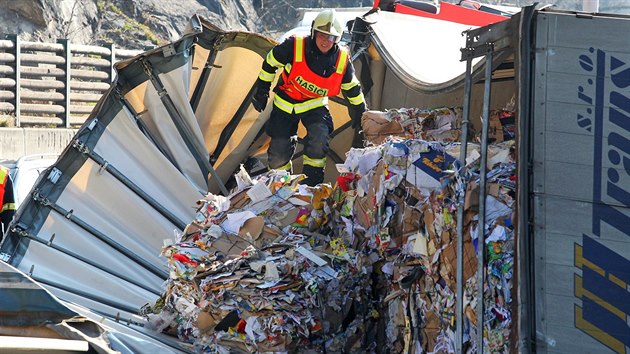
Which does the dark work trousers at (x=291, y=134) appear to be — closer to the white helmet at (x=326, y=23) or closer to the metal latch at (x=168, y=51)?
the white helmet at (x=326, y=23)

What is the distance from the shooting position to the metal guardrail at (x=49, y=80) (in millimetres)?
17328

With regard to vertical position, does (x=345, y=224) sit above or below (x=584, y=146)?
below

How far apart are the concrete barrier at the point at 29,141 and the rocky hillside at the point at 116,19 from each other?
4.94 m

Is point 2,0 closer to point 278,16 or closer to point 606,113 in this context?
point 278,16

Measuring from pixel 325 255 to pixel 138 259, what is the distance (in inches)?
76.0

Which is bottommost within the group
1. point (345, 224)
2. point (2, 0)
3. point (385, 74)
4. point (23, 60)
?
point (345, 224)

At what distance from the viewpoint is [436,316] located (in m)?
4.99

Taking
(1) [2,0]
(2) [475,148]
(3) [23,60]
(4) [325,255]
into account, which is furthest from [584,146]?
(1) [2,0]

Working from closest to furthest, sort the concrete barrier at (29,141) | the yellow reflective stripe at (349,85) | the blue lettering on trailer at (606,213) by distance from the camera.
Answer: the blue lettering on trailer at (606,213), the yellow reflective stripe at (349,85), the concrete barrier at (29,141)

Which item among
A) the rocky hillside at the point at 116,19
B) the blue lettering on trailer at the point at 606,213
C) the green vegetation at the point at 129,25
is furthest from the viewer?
the green vegetation at the point at 129,25

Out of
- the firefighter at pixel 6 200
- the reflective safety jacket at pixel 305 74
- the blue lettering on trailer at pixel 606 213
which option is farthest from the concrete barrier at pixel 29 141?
the blue lettering on trailer at pixel 606 213

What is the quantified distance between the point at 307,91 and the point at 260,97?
0.37 m

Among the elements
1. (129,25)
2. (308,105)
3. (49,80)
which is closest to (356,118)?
(308,105)

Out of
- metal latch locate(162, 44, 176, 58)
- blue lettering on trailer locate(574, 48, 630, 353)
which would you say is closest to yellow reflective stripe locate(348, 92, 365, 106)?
metal latch locate(162, 44, 176, 58)
